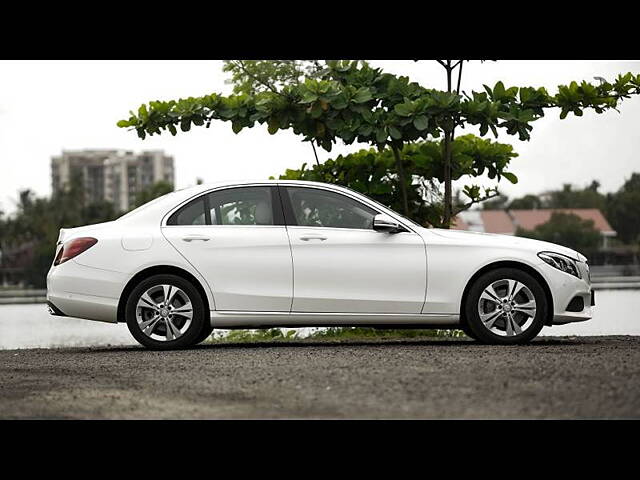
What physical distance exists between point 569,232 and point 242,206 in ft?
247

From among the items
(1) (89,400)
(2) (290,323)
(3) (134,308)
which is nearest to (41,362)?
(3) (134,308)

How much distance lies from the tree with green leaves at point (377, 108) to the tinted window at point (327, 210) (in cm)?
282

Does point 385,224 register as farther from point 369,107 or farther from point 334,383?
point 369,107

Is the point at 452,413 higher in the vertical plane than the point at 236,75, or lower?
lower

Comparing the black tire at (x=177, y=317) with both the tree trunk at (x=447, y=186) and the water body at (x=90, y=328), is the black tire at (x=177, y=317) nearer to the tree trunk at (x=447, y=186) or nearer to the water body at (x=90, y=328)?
the water body at (x=90, y=328)

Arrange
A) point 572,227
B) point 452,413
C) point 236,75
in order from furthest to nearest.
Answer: point 572,227
point 236,75
point 452,413

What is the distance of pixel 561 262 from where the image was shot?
10477mm

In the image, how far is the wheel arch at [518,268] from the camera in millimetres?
10359

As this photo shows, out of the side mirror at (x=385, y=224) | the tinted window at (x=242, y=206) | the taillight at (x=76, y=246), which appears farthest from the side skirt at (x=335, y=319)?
the taillight at (x=76, y=246)

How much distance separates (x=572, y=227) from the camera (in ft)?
279
